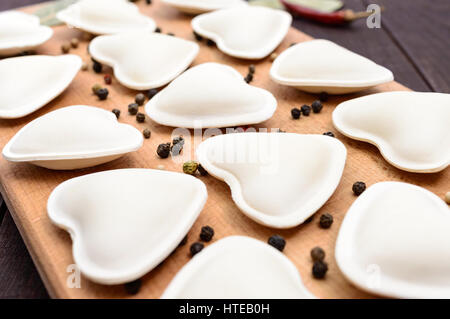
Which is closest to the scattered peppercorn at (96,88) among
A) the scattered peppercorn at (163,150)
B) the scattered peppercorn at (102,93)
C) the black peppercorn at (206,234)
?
the scattered peppercorn at (102,93)

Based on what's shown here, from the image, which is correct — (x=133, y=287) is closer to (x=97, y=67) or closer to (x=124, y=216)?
(x=124, y=216)

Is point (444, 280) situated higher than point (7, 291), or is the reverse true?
point (444, 280)

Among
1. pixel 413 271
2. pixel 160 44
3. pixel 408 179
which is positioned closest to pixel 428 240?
pixel 413 271

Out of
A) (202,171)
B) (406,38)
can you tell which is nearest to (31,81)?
(202,171)

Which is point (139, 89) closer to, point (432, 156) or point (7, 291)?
point (7, 291)

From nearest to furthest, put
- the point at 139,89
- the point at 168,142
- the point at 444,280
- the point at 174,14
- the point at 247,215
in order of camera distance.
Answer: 1. the point at 444,280
2. the point at 247,215
3. the point at 168,142
4. the point at 139,89
5. the point at 174,14

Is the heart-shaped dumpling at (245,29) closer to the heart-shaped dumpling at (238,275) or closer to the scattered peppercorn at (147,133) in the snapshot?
the scattered peppercorn at (147,133)
